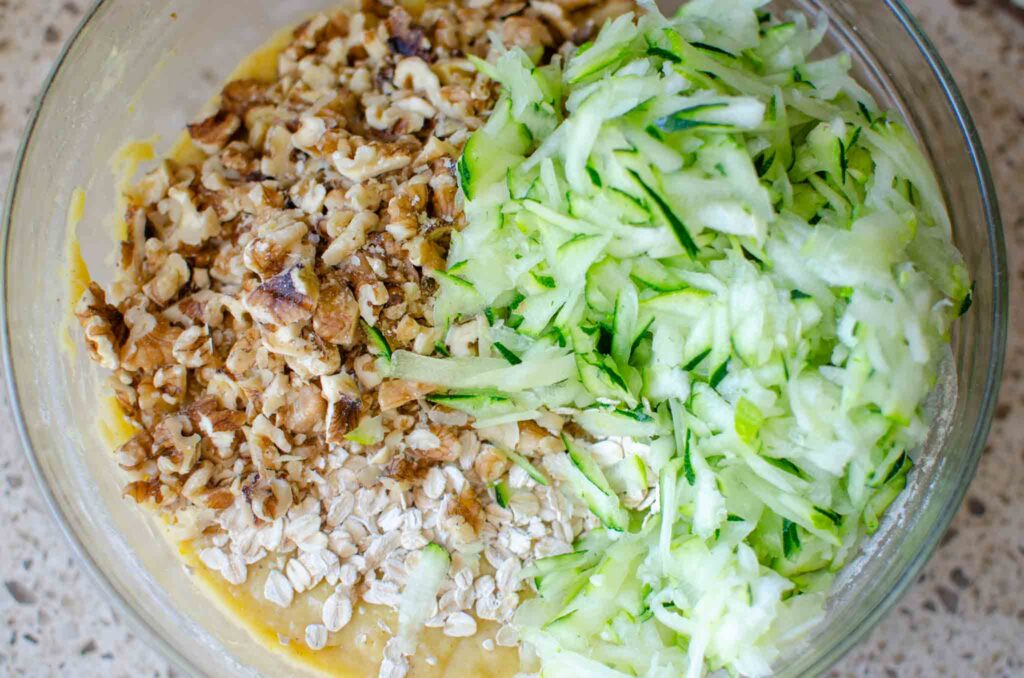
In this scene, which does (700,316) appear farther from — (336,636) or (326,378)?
(336,636)

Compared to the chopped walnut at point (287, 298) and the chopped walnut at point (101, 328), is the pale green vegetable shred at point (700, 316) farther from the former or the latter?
the chopped walnut at point (101, 328)

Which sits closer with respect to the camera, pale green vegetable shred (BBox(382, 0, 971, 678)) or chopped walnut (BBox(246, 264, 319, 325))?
pale green vegetable shred (BBox(382, 0, 971, 678))

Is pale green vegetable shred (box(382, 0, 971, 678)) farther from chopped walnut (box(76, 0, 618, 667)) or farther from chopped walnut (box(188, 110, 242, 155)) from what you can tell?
chopped walnut (box(188, 110, 242, 155))

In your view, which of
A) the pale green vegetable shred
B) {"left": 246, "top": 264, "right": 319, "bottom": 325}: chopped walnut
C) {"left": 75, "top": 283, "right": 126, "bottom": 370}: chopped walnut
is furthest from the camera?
{"left": 75, "top": 283, "right": 126, "bottom": 370}: chopped walnut

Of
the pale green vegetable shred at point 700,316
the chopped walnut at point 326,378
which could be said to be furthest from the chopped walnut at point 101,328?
the pale green vegetable shred at point 700,316

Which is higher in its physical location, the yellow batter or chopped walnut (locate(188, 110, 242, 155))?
chopped walnut (locate(188, 110, 242, 155))

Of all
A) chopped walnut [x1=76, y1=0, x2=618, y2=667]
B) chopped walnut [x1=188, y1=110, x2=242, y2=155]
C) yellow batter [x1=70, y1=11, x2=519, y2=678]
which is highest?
chopped walnut [x1=188, y1=110, x2=242, y2=155]

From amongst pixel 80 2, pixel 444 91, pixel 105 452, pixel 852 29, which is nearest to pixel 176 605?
pixel 105 452

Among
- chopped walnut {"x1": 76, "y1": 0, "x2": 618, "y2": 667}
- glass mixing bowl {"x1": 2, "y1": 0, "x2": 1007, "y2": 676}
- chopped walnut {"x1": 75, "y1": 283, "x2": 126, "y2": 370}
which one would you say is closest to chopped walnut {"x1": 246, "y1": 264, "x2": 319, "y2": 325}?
chopped walnut {"x1": 76, "y1": 0, "x2": 618, "y2": 667}
